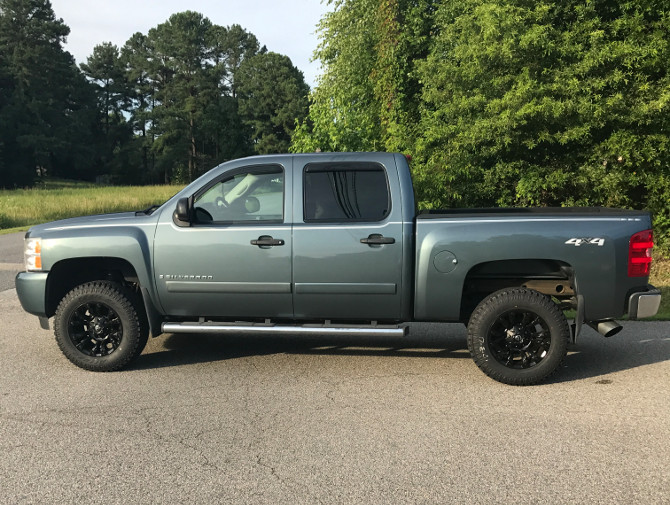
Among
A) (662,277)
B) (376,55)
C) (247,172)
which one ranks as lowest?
(662,277)

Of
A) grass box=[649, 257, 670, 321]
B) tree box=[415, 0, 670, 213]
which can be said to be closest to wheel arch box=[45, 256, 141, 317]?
grass box=[649, 257, 670, 321]

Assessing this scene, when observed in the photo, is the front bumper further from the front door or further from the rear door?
the rear door

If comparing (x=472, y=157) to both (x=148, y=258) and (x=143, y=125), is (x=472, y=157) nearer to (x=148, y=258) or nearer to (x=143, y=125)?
(x=148, y=258)

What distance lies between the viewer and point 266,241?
5.80 meters

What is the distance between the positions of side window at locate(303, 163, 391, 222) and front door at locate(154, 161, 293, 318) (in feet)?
0.75

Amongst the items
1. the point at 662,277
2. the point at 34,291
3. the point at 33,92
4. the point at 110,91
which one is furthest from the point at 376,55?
the point at 110,91

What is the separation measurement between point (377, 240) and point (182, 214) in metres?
1.77

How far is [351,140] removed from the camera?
588 inches

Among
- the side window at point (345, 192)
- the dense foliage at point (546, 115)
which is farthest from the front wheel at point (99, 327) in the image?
the dense foliage at point (546, 115)

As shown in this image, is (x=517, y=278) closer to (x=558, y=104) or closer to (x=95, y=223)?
(x=95, y=223)

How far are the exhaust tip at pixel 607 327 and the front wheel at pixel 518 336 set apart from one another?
1.18ft

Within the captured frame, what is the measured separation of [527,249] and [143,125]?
99465 mm

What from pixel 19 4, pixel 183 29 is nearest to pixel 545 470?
pixel 19 4

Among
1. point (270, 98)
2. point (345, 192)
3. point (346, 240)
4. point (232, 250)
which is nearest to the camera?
point (346, 240)
